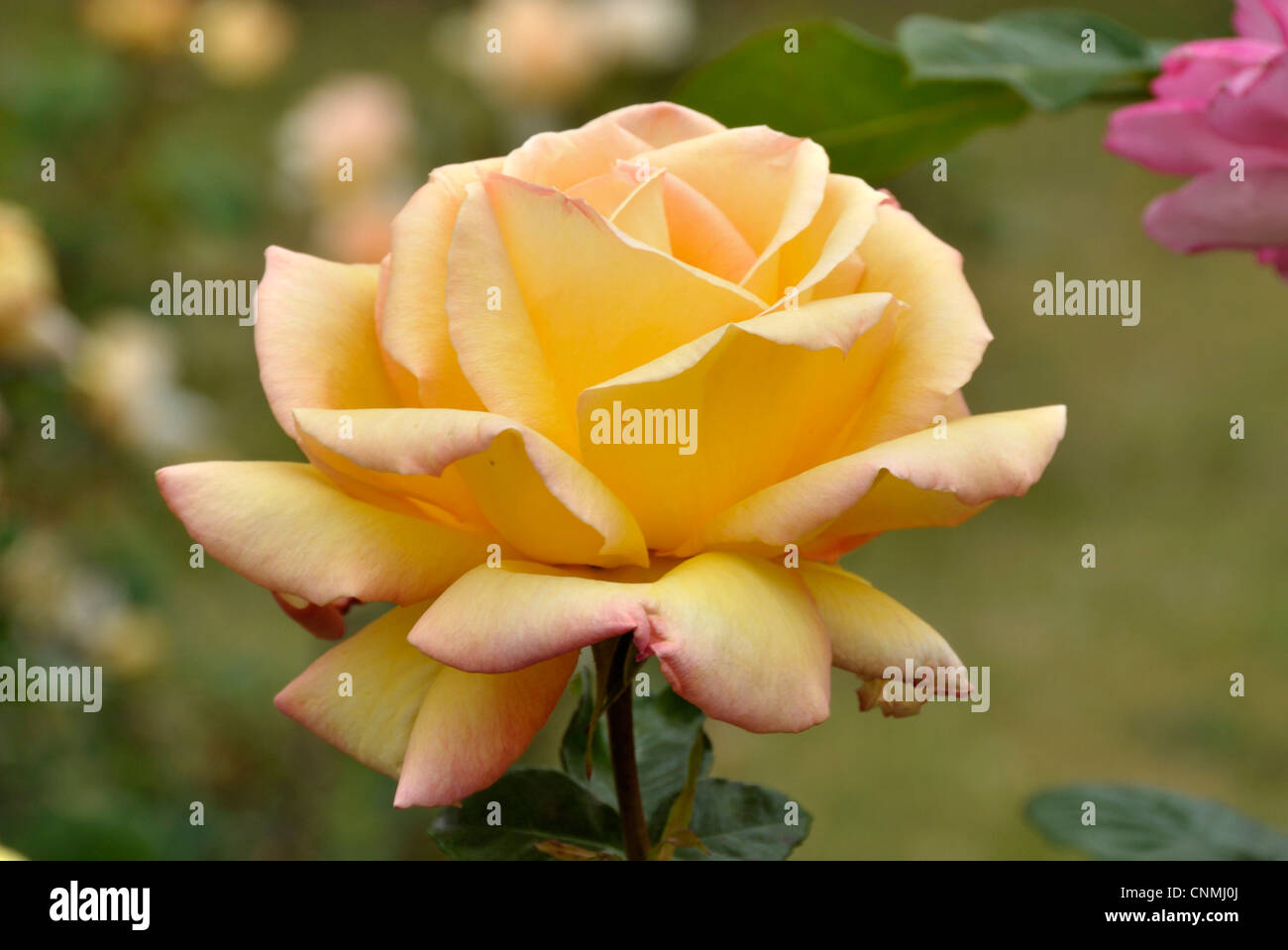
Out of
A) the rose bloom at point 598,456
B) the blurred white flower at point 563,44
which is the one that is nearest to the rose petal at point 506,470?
the rose bloom at point 598,456

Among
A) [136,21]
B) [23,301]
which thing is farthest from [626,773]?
[136,21]

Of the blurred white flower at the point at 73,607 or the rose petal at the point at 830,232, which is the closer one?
the rose petal at the point at 830,232

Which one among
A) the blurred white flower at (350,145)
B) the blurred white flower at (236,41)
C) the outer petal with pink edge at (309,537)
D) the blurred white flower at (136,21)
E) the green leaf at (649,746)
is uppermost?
the blurred white flower at (236,41)

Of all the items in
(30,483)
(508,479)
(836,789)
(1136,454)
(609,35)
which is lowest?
(836,789)

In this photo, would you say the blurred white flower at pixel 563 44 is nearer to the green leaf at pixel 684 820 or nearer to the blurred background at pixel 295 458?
the blurred background at pixel 295 458
